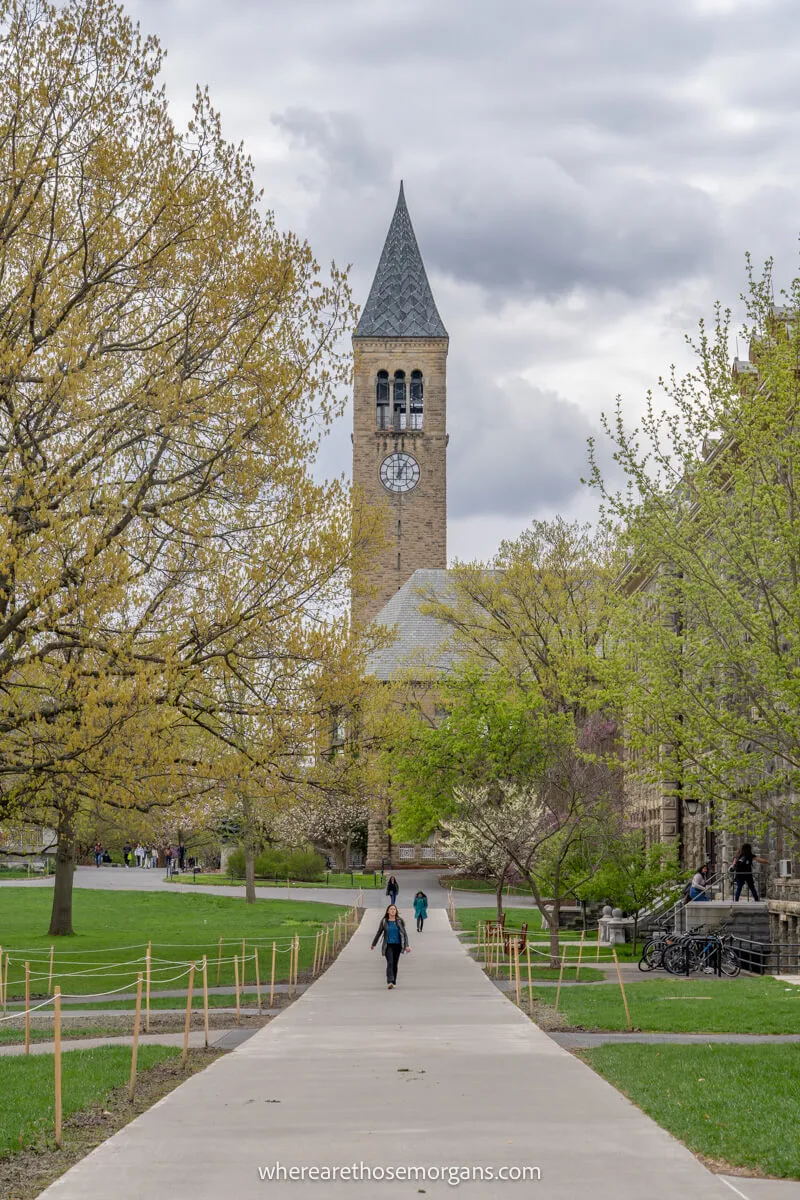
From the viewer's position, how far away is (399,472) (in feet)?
285

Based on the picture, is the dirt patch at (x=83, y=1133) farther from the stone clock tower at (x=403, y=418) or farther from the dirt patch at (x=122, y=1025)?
the stone clock tower at (x=403, y=418)

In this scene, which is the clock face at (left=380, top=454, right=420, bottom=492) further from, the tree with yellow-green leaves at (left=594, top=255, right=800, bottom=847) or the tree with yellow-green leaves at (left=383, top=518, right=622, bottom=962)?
the tree with yellow-green leaves at (left=594, top=255, right=800, bottom=847)

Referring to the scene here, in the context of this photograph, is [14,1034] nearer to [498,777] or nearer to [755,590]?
[755,590]

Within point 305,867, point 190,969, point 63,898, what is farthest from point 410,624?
point 190,969

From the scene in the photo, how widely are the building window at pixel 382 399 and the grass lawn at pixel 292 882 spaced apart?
93.3 feet

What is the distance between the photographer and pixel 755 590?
759 inches

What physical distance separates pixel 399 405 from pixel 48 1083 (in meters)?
77.8

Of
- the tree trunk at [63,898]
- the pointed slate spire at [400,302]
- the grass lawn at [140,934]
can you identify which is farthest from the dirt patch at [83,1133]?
the pointed slate spire at [400,302]

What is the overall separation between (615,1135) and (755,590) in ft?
34.9

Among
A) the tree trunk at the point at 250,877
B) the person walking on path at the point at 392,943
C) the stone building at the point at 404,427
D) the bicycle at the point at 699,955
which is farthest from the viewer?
the stone building at the point at 404,427

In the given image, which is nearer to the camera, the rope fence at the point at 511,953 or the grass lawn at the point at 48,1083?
the grass lawn at the point at 48,1083

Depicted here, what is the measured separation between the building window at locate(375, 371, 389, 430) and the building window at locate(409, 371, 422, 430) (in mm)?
1595

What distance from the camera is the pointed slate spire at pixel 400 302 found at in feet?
297

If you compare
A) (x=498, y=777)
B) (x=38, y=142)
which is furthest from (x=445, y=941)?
(x=38, y=142)
